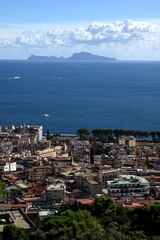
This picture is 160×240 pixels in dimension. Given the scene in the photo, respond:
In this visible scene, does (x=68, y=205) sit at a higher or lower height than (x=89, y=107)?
lower

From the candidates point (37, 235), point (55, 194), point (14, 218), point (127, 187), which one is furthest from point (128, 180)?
point (37, 235)

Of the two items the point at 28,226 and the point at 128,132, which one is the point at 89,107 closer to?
the point at 128,132

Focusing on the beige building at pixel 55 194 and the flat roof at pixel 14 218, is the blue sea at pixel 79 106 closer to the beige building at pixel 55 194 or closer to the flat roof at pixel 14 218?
the beige building at pixel 55 194

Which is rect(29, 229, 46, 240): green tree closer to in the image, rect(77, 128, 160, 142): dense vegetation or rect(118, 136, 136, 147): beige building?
rect(118, 136, 136, 147): beige building

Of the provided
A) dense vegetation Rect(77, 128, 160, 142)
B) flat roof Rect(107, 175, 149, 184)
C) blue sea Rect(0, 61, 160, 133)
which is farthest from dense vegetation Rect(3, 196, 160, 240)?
blue sea Rect(0, 61, 160, 133)

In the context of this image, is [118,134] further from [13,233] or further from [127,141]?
[13,233]

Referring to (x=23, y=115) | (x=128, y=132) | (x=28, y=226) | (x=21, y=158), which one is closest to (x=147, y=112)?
(x=23, y=115)

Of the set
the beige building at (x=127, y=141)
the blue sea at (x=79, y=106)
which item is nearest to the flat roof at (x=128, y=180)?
the beige building at (x=127, y=141)

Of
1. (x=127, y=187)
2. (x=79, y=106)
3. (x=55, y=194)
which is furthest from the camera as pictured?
(x=79, y=106)
